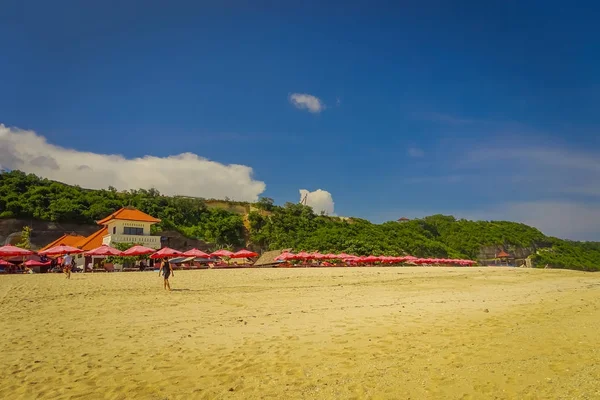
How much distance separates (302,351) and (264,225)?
60.6 meters

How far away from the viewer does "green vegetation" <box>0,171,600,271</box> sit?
176 feet

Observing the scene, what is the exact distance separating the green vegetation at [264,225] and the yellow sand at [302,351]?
4627 centimetres

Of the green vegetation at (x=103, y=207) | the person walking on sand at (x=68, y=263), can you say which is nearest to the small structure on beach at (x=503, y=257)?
the green vegetation at (x=103, y=207)

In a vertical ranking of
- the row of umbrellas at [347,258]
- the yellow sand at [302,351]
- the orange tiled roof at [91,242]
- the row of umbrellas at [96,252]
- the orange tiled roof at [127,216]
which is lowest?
the yellow sand at [302,351]

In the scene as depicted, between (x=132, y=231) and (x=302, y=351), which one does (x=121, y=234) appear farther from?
(x=302, y=351)

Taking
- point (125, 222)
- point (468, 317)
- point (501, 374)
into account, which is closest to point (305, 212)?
point (125, 222)

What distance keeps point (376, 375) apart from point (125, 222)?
45284 mm

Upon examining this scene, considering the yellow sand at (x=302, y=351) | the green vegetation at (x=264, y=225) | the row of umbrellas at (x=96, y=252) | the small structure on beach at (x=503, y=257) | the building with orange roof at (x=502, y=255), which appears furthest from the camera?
the small structure on beach at (x=503, y=257)

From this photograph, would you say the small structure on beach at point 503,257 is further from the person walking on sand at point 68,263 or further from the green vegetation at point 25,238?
the green vegetation at point 25,238

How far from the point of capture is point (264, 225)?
221ft

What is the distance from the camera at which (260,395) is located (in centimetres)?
500

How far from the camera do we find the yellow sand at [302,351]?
16.9 feet

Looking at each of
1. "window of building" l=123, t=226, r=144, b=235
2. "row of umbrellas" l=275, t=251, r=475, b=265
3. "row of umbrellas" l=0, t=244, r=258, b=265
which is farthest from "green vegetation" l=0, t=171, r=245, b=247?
"row of umbrellas" l=275, t=251, r=475, b=265

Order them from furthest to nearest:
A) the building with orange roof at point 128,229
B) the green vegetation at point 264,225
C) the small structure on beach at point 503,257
→ the small structure on beach at point 503,257, the green vegetation at point 264,225, the building with orange roof at point 128,229
